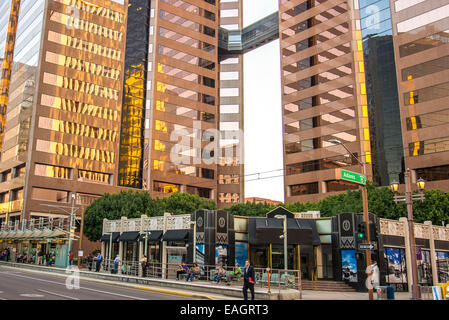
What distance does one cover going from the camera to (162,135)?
88875mm

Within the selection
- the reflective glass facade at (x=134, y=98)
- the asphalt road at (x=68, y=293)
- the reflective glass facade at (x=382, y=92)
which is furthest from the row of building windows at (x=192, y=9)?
the asphalt road at (x=68, y=293)

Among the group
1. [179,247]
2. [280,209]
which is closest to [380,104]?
[280,209]

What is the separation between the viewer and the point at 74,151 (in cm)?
8012

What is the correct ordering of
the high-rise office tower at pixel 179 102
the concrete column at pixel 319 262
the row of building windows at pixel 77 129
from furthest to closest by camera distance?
the high-rise office tower at pixel 179 102 → the row of building windows at pixel 77 129 → the concrete column at pixel 319 262

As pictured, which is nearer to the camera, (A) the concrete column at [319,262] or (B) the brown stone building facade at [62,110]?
(A) the concrete column at [319,262]

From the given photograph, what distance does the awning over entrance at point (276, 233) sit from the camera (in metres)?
32.4

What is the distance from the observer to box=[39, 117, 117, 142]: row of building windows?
77375mm

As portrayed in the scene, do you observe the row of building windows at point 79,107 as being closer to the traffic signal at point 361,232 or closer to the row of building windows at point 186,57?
the row of building windows at point 186,57

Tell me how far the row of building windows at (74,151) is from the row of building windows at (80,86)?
11.6 metres

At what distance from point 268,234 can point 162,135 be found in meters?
59.9

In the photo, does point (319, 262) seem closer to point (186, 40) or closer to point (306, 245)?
point (306, 245)

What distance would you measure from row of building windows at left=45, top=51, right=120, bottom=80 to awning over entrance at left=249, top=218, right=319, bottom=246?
63.3m

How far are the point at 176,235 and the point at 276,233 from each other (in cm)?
825
